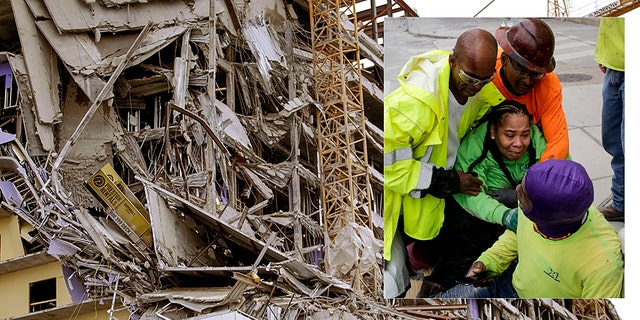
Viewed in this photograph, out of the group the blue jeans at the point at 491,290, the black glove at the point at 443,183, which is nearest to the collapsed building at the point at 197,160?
the blue jeans at the point at 491,290

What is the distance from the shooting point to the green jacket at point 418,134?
56.3ft

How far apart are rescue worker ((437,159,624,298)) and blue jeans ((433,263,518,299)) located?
0.04 metres

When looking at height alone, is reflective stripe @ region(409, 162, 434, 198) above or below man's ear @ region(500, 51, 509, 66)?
below

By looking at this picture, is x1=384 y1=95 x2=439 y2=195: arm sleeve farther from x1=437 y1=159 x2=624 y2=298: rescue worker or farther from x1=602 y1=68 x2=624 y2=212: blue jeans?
x1=602 y1=68 x2=624 y2=212: blue jeans

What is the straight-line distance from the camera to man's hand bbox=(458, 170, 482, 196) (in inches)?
692

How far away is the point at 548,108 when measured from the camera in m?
17.6

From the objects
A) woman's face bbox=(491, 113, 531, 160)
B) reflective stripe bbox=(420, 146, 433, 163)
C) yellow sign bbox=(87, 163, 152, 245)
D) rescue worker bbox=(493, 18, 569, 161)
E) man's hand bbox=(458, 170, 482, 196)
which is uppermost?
rescue worker bbox=(493, 18, 569, 161)

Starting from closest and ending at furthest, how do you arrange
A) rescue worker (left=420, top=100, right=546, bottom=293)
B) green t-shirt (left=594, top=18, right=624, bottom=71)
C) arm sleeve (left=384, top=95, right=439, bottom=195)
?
1. arm sleeve (left=384, top=95, right=439, bottom=195)
2. rescue worker (left=420, top=100, right=546, bottom=293)
3. green t-shirt (left=594, top=18, right=624, bottom=71)

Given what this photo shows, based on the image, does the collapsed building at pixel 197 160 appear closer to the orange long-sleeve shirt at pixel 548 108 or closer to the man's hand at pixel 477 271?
the man's hand at pixel 477 271

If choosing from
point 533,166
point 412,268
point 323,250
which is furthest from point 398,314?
point 323,250

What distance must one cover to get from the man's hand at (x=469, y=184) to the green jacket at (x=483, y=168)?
65 mm

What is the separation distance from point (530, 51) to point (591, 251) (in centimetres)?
328

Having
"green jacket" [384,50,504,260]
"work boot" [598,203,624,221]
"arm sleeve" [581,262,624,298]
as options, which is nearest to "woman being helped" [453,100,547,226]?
"green jacket" [384,50,504,260]

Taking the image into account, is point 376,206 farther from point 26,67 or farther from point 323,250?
point 26,67
